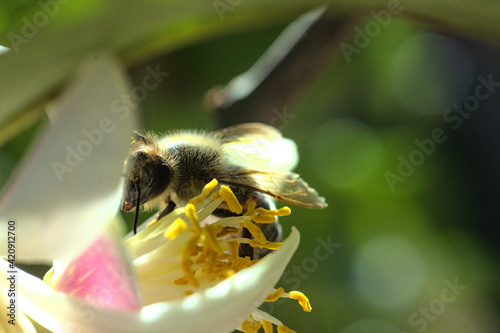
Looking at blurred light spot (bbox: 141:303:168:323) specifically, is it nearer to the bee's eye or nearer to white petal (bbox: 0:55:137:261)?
white petal (bbox: 0:55:137:261)

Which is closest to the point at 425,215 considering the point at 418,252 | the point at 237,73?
the point at 418,252

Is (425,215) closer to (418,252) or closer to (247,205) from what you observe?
(418,252)

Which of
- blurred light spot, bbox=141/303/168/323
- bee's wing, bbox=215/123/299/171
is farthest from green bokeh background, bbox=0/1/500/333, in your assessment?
blurred light spot, bbox=141/303/168/323

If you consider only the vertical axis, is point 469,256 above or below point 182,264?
below

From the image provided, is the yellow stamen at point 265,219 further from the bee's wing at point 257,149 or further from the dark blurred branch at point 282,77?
the dark blurred branch at point 282,77

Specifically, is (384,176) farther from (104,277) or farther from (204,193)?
(104,277)

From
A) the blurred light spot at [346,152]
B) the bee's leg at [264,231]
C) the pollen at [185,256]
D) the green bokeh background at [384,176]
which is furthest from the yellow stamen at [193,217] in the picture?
the blurred light spot at [346,152]

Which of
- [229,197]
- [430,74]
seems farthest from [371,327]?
[229,197]
